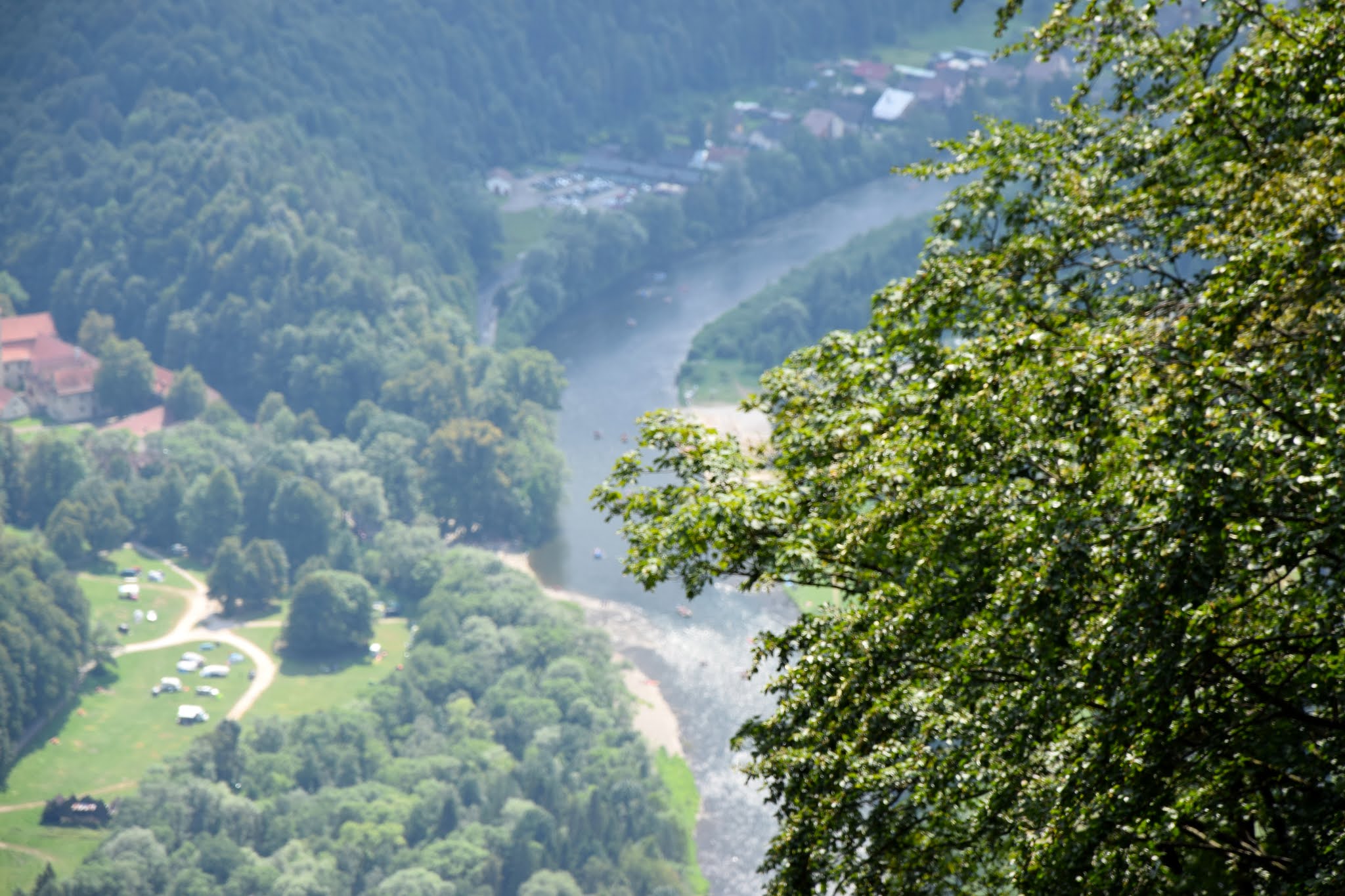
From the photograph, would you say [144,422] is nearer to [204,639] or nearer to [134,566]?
[134,566]

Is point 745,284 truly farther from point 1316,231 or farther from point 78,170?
point 1316,231

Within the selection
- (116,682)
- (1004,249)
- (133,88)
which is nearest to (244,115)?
(133,88)

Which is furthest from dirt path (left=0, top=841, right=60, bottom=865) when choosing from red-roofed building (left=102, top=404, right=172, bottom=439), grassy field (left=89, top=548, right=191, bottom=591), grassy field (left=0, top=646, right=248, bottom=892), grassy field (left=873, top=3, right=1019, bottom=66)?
grassy field (left=873, top=3, right=1019, bottom=66)

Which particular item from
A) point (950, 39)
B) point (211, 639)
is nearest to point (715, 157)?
point (950, 39)

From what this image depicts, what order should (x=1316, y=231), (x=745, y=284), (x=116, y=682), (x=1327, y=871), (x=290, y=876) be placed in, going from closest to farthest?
(x=1327, y=871), (x=1316, y=231), (x=290, y=876), (x=116, y=682), (x=745, y=284)

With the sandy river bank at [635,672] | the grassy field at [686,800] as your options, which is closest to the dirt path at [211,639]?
the sandy river bank at [635,672]

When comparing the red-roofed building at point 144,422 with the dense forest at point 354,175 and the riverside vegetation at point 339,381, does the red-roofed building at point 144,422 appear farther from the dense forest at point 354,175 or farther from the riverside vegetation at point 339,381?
the dense forest at point 354,175
